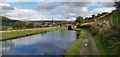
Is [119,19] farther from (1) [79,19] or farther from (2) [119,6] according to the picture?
(1) [79,19]

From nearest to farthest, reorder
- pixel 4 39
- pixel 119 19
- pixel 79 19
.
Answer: pixel 119 19
pixel 4 39
pixel 79 19

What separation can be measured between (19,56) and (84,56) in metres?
6.79

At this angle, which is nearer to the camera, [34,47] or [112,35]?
[112,35]

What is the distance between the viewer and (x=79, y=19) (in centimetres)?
9675

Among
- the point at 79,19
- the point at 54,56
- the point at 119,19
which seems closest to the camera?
the point at 119,19

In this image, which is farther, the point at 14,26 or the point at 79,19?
the point at 79,19

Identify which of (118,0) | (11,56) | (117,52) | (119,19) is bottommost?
(11,56)

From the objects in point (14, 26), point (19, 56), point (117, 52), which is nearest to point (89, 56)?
point (117, 52)

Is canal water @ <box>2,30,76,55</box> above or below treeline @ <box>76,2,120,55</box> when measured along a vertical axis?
below

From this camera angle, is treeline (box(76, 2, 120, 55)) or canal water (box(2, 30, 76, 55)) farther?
canal water (box(2, 30, 76, 55))

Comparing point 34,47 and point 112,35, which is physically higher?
point 112,35

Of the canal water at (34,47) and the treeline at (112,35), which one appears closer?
the treeline at (112,35)

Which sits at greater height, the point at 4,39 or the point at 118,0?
the point at 118,0

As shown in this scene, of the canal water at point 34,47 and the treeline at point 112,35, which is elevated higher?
the treeline at point 112,35
